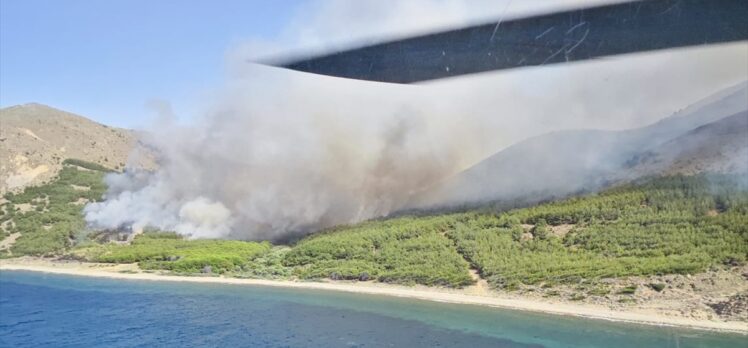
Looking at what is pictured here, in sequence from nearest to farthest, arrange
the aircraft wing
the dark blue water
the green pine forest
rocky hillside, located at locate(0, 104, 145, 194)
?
the aircraft wing → the dark blue water → the green pine forest → rocky hillside, located at locate(0, 104, 145, 194)

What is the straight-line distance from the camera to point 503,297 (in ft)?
97.5

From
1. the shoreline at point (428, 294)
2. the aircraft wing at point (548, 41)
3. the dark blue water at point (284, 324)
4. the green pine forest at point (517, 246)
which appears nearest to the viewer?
the aircraft wing at point (548, 41)

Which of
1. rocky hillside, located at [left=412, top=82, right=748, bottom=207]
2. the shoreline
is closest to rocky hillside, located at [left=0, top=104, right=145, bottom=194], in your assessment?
the shoreline

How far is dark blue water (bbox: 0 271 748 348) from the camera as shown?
21.8 meters

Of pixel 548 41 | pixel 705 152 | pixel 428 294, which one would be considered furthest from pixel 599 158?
pixel 548 41

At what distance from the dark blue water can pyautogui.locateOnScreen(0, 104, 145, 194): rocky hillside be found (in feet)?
138

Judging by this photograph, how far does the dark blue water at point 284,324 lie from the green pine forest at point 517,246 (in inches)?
171

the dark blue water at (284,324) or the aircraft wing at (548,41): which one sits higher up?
the aircraft wing at (548,41)

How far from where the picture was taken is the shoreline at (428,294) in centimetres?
2336

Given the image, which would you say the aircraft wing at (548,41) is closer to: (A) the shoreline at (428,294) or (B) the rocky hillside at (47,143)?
(A) the shoreline at (428,294)

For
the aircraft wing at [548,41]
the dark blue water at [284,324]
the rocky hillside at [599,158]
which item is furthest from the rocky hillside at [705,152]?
the aircraft wing at [548,41]

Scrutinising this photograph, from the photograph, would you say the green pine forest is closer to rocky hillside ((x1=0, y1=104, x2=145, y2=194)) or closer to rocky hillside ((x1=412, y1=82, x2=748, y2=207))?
rocky hillside ((x1=412, y1=82, x2=748, y2=207))

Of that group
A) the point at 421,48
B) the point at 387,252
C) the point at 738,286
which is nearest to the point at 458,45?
the point at 421,48

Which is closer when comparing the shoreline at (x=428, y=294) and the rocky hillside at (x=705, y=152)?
the shoreline at (x=428, y=294)
